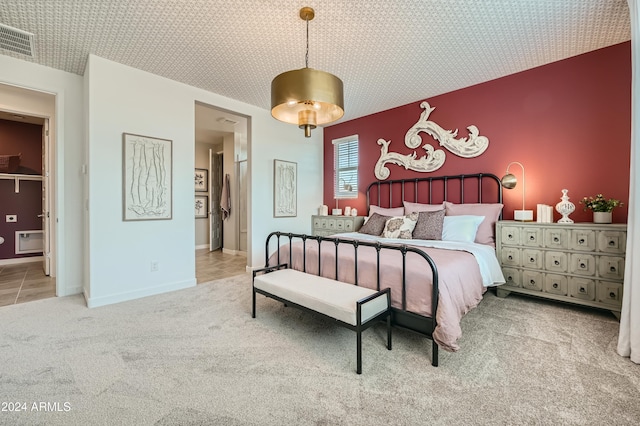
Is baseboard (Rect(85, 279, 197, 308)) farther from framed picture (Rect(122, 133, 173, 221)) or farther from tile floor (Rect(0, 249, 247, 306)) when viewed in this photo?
framed picture (Rect(122, 133, 173, 221))

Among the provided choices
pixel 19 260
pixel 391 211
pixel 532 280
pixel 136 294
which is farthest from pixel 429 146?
pixel 19 260

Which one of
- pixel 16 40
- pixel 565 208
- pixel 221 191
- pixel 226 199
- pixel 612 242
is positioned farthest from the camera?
pixel 221 191

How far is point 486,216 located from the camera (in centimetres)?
337

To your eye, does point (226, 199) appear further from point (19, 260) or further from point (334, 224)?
point (19, 260)

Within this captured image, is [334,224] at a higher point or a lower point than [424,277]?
higher

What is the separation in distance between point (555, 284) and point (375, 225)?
6.56 ft

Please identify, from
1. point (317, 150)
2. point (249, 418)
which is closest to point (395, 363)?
point (249, 418)

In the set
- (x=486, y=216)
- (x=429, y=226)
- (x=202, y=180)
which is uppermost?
(x=202, y=180)

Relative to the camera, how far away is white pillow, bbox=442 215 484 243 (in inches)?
126

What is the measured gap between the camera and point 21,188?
17.0ft

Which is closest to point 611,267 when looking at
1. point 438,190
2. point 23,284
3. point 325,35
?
point 438,190

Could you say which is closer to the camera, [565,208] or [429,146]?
[565,208]

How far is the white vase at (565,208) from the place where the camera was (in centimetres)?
289

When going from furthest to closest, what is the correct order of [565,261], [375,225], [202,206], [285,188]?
[202,206] < [285,188] < [375,225] < [565,261]
